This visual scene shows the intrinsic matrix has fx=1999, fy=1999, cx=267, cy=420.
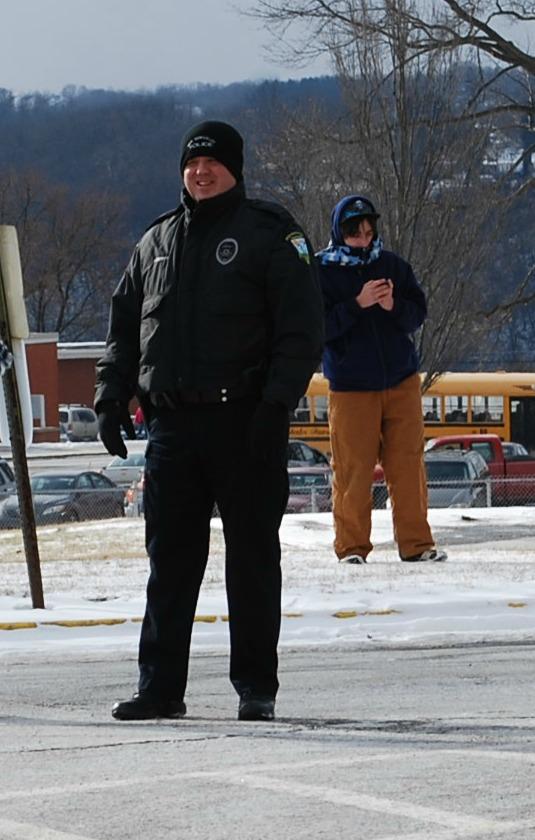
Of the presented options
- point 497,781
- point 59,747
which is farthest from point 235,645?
point 497,781

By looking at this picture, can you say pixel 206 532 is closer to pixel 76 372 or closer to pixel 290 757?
pixel 290 757

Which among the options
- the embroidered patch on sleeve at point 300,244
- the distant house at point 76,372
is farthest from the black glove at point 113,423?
the distant house at point 76,372

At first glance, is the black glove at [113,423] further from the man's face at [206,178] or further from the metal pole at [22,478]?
the metal pole at [22,478]

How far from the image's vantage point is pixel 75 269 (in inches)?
4806

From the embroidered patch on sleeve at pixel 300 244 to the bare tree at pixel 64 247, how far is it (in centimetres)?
10940

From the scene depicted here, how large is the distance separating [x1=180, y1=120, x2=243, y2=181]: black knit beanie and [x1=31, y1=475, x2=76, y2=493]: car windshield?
29.5 meters

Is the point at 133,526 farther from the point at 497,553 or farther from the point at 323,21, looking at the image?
the point at 323,21

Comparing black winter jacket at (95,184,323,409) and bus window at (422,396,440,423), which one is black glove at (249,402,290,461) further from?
bus window at (422,396,440,423)

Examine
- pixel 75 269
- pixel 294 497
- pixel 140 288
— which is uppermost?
pixel 140 288

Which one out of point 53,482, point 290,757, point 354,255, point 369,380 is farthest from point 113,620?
point 53,482

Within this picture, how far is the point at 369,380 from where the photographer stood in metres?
12.7

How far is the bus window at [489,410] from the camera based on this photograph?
54938 mm

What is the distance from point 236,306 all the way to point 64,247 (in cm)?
11728

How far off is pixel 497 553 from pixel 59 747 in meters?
8.21
